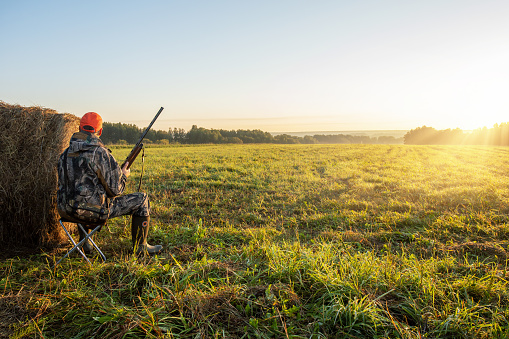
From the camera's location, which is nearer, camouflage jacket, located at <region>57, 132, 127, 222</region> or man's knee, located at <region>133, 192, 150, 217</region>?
camouflage jacket, located at <region>57, 132, 127, 222</region>

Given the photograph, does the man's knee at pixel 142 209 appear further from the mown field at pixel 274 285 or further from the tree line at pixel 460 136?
the tree line at pixel 460 136

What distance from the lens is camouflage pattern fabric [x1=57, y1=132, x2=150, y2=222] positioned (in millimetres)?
3982

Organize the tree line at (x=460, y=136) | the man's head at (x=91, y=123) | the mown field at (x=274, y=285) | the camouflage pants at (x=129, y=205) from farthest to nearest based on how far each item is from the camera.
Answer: the tree line at (x=460, y=136) < the camouflage pants at (x=129, y=205) < the man's head at (x=91, y=123) < the mown field at (x=274, y=285)

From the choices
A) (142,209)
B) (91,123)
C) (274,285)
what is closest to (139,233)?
(142,209)

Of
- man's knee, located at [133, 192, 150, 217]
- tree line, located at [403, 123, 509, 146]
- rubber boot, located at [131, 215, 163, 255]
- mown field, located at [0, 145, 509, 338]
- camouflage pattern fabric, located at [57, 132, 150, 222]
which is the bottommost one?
mown field, located at [0, 145, 509, 338]

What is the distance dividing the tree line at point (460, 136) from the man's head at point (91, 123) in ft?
254

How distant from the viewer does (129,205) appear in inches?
175

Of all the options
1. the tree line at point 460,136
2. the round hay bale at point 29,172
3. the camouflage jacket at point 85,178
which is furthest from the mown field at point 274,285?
the tree line at point 460,136

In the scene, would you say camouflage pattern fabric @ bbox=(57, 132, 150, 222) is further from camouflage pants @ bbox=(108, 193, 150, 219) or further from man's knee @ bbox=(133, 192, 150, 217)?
man's knee @ bbox=(133, 192, 150, 217)

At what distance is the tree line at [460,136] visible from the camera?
59438 millimetres

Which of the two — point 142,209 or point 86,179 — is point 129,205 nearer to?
point 142,209

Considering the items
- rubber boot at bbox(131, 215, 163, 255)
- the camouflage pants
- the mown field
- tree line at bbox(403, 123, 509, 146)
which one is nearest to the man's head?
the camouflage pants

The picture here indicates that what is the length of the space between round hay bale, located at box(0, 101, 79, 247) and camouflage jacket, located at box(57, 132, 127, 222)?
102 centimetres

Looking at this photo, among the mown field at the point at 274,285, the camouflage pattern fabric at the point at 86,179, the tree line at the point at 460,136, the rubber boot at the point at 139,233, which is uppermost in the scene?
the tree line at the point at 460,136
